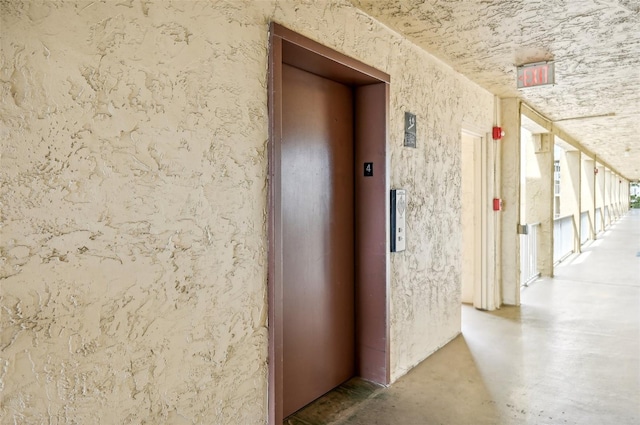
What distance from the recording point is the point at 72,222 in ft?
4.24

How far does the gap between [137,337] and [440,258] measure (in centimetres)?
260

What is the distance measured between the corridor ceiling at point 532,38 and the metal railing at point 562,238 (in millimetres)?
3800

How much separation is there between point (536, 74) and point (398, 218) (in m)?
1.80

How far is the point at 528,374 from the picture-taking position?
120 inches

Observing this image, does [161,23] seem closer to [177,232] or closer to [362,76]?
[177,232]

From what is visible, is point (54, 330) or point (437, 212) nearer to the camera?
point (54, 330)

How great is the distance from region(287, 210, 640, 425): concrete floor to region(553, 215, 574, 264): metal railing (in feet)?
10.2

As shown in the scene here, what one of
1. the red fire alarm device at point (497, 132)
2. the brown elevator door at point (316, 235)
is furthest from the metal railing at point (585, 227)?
the brown elevator door at point (316, 235)

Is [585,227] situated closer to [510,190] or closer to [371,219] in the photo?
[510,190]

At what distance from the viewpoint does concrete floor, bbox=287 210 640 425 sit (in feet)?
8.10

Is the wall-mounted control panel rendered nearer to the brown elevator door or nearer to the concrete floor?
the brown elevator door

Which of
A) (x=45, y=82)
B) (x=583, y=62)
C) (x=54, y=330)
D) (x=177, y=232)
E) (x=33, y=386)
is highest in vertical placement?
(x=583, y=62)

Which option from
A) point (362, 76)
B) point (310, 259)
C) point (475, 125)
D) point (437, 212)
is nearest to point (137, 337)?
point (310, 259)

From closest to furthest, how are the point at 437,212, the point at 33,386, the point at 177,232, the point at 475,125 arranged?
the point at 33,386
the point at 177,232
the point at 437,212
the point at 475,125
